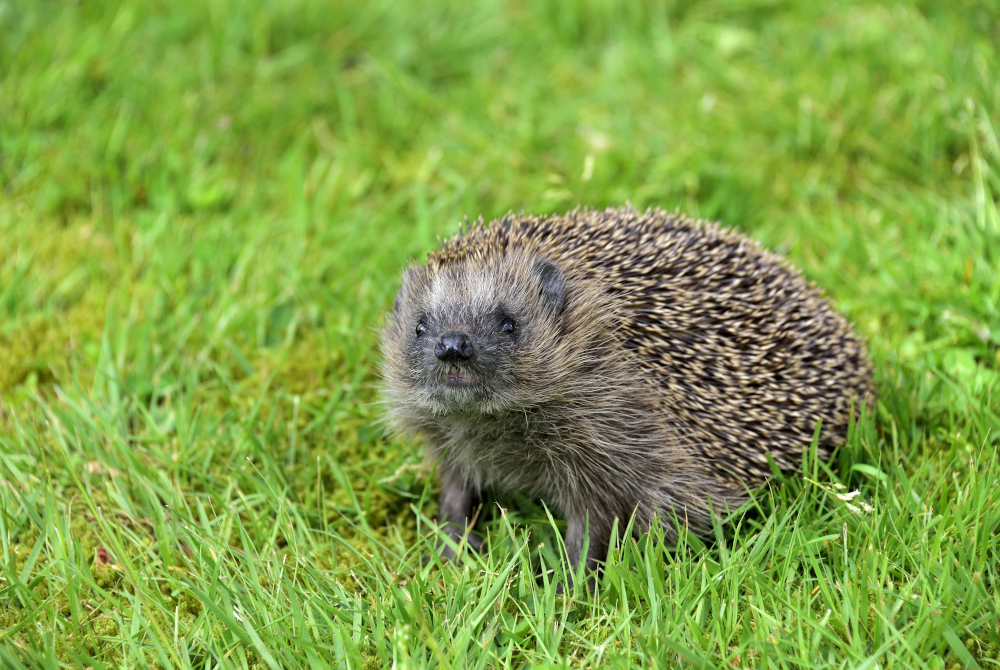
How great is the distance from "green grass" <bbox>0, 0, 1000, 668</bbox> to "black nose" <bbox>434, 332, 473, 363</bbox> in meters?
0.73

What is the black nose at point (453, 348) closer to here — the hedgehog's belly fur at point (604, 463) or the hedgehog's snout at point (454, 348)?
the hedgehog's snout at point (454, 348)

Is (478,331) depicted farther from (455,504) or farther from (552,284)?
(455,504)

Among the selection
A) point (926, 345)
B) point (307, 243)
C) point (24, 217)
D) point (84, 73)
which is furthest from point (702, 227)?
point (84, 73)

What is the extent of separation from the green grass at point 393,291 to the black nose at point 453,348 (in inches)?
28.6

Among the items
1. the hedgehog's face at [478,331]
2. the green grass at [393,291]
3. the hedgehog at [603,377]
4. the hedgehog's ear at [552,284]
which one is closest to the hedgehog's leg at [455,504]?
the hedgehog at [603,377]

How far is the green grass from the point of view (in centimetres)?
340

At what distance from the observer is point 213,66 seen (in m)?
6.91

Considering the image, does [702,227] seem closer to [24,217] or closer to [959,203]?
[959,203]

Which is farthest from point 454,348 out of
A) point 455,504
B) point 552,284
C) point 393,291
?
point 393,291

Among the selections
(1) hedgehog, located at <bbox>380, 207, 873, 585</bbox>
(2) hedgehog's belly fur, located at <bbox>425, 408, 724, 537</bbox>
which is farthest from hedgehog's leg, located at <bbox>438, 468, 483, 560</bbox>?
(2) hedgehog's belly fur, located at <bbox>425, 408, 724, 537</bbox>

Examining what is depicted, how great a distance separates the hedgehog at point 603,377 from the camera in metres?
3.96

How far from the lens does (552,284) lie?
407 cm

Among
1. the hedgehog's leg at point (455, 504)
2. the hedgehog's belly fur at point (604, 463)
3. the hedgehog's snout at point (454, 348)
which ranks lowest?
the hedgehog's leg at point (455, 504)

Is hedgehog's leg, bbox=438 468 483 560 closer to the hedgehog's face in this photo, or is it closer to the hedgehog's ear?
the hedgehog's face
